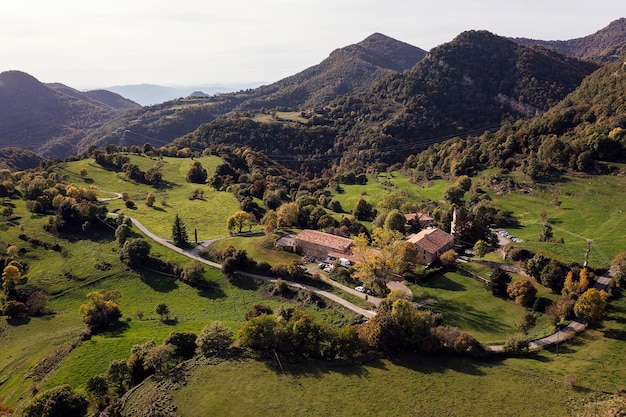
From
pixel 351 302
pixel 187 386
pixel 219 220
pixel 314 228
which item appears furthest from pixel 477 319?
pixel 219 220

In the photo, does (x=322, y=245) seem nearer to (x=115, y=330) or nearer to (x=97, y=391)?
(x=115, y=330)

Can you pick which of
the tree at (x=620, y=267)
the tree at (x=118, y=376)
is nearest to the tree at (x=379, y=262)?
the tree at (x=620, y=267)

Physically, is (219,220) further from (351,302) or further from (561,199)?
(561,199)

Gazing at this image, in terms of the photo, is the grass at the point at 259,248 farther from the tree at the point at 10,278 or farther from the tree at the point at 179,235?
the tree at the point at 10,278

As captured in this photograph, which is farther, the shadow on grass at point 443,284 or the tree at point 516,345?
the shadow on grass at point 443,284

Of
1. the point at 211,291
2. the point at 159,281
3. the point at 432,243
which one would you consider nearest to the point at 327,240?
the point at 432,243

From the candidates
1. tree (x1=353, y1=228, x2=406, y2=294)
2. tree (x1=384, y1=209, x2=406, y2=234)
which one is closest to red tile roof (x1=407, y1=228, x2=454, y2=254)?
tree (x1=353, y1=228, x2=406, y2=294)

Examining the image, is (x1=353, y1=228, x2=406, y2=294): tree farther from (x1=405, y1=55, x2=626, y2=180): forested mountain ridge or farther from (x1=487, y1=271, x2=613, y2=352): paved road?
(x1=405, y1=55, x2=626, y2=180): forested mountain ridge
